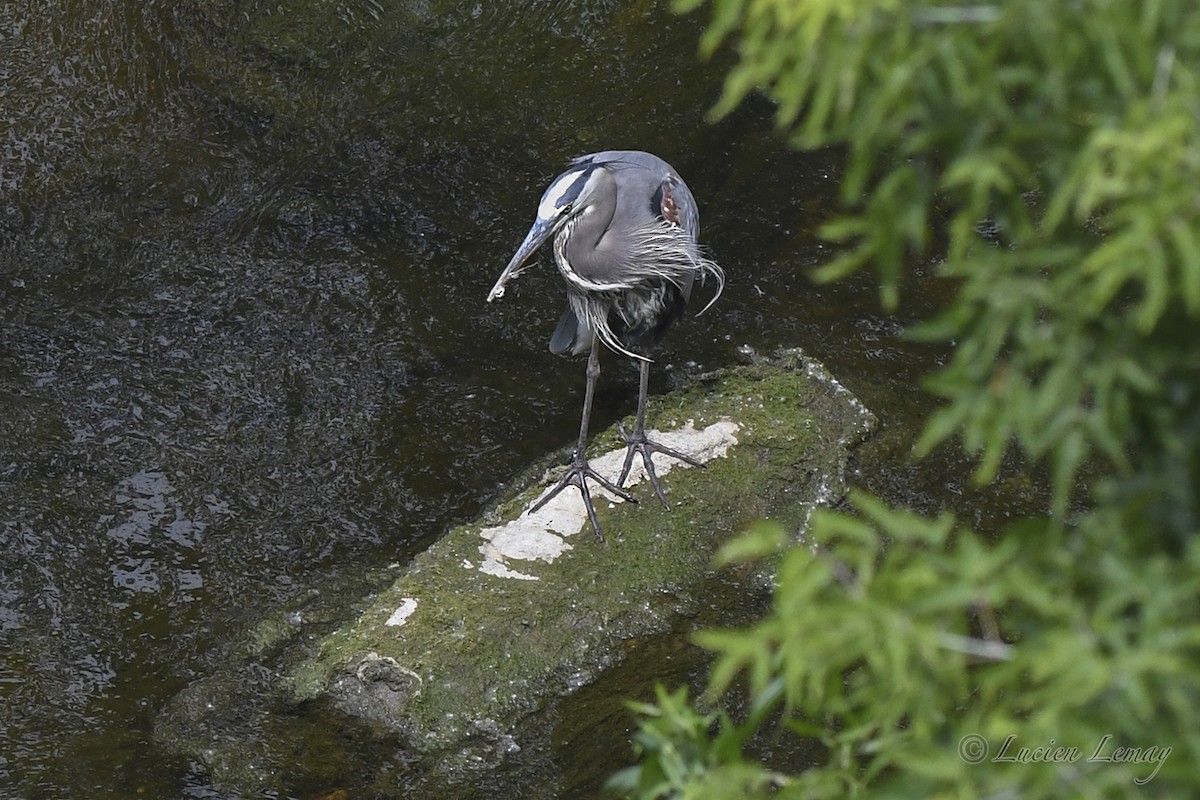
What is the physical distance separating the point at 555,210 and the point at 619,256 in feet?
0.97

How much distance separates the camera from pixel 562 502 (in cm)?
450

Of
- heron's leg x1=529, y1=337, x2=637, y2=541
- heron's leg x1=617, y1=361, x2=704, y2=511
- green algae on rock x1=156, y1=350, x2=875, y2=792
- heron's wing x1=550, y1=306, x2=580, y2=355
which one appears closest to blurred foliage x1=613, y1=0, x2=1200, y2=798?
green algae on rock x1=156, y1=350, x2=875, y2=792

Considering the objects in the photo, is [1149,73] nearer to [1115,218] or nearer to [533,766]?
[1115,218]

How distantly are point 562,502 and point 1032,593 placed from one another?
3151 mm

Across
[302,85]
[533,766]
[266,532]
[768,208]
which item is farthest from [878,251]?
[302,85]

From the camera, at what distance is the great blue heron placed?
4523 millimetres

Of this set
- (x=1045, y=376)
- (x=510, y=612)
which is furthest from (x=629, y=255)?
(x=1045, y=376)

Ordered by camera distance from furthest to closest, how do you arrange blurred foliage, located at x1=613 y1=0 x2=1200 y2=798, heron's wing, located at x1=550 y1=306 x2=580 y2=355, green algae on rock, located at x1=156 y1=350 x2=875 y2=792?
heron's wing, located at x1=550 y1=306 x2=580 y2=355 < green algae on rock, located at x1=156 y1=350 x2=875 y2=792 < blurred foliage, located at x1=613 y1=0 x2=1200 y2=798

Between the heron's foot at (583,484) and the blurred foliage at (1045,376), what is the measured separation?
9.49 ft

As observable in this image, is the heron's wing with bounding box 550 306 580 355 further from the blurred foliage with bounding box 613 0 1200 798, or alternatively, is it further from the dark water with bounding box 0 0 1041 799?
the blurred foliage with bounding box 613 0 1200 798

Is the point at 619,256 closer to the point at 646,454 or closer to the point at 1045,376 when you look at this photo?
the point at 646,454

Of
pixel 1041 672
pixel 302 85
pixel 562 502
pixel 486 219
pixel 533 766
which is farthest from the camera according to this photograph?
pixel 302 85

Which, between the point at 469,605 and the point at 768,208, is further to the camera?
the point at 768,208

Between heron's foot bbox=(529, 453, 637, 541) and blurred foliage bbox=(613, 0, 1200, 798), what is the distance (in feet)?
9.49
